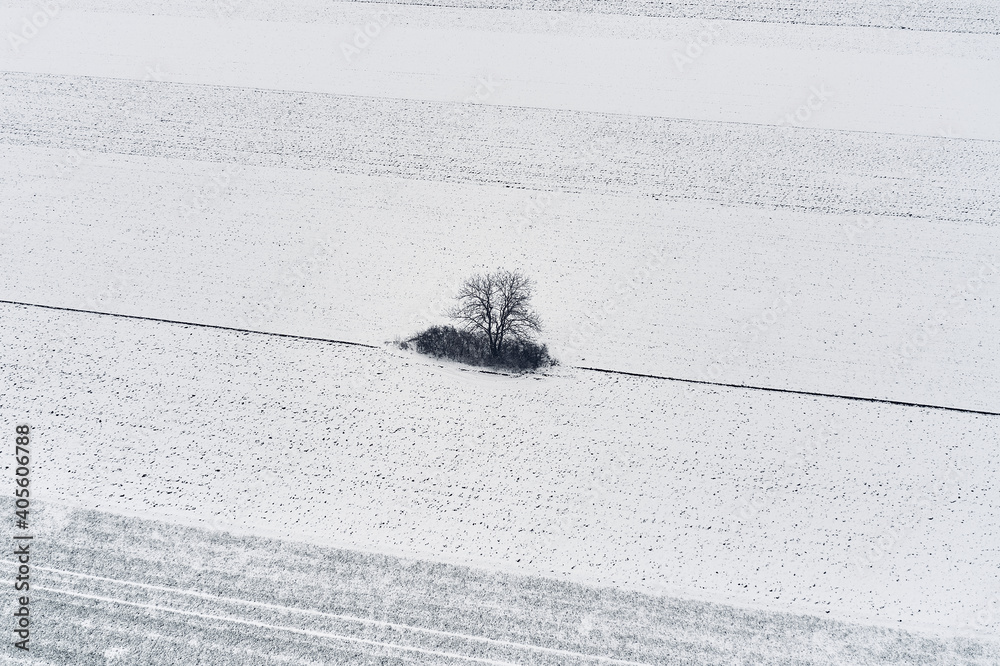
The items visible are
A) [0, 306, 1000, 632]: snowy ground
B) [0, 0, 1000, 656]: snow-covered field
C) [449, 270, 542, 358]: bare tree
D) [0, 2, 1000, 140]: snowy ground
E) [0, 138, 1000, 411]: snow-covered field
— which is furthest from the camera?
[0, 2, 1000, 140]: snowy ground

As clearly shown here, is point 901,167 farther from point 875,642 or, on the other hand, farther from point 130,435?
point 130,435

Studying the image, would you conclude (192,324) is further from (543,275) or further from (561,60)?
(561,60)

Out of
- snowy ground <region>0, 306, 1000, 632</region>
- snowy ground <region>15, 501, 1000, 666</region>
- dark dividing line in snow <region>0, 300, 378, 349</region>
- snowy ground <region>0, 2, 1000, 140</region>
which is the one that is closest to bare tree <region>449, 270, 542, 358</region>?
snowy ground <region>0, 306, 1000, 632</region>

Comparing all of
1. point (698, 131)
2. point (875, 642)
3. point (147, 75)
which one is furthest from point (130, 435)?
point (698, 131)

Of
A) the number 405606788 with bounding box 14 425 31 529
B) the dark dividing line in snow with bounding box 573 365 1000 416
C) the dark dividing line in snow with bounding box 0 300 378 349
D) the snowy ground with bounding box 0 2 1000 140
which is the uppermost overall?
the snowy ground with bounding box 0 2 1000 140

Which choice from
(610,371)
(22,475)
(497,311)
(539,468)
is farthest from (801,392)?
(22,475)

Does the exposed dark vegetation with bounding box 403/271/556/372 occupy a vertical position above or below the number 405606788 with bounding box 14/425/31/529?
above

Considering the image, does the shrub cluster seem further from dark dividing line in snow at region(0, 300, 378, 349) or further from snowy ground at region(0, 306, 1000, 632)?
dark dividing line in snow at region(0, 300, 378, 349)

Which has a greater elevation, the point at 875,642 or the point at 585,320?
the point at 585,320
